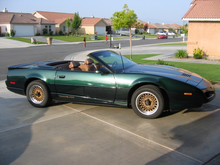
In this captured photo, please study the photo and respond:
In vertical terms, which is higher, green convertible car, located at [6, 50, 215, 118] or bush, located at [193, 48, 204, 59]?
bush, located at [193, 48, 204, 59]

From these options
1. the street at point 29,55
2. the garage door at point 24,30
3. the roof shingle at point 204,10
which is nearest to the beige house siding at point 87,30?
the garage door at point 24,30

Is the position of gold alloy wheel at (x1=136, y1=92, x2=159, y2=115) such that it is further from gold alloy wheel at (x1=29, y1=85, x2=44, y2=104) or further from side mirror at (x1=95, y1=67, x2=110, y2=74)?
gold alloy wheel at (x1=29, y1=85, x2=44, y2=104)

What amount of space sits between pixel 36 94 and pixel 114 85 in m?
2.17

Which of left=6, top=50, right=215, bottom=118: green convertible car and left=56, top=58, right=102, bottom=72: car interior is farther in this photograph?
left=56, top=58, right=102, bottom=72: car interior

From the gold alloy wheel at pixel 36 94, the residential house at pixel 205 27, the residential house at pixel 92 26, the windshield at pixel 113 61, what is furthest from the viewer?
Answer: the residential house at pixel 92 26

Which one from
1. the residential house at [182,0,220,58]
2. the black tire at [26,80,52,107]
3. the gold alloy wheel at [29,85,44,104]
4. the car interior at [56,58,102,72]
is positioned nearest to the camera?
the car interior at [56,58,102,72]

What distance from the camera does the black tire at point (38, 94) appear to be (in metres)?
6.03

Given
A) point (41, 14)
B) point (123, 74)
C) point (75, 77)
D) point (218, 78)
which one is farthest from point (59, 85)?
point (41, 14)

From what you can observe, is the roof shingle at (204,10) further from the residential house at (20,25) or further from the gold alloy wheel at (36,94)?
the residential house at (20,25)

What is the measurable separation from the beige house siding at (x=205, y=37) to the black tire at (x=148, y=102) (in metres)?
13.4

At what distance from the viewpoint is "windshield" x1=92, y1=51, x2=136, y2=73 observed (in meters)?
5.64

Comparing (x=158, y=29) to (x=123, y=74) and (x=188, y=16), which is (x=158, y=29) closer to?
(x=188, y=16)

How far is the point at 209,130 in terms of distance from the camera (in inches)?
181

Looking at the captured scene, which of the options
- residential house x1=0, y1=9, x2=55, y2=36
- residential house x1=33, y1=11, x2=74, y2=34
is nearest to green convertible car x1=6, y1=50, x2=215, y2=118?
residential house x1=0, y1=9, x2=55, y2=36
